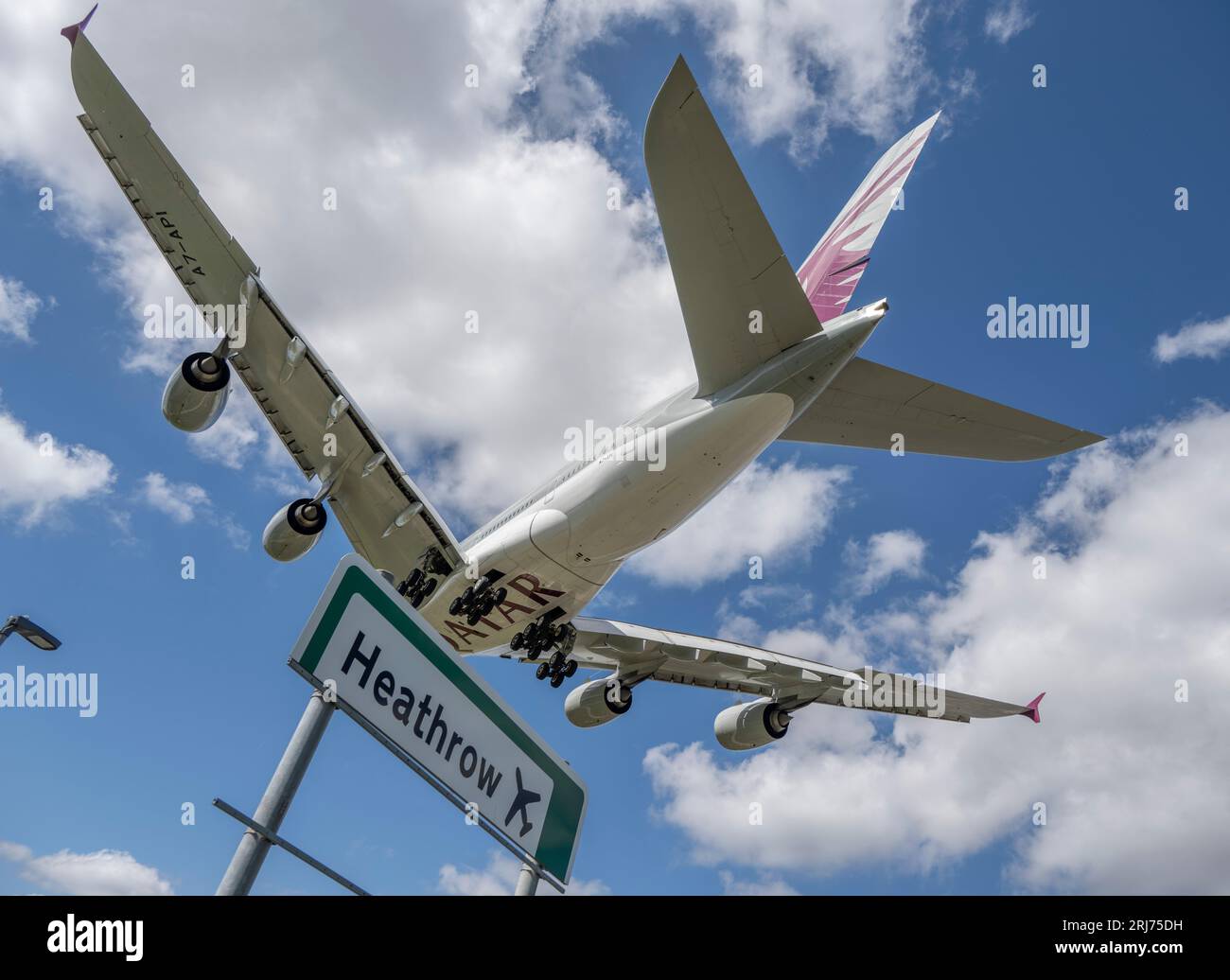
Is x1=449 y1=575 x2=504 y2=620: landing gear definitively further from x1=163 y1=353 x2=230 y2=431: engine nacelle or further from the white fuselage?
x1=163 y1=353 x2=230 y2=431: engine nacelle

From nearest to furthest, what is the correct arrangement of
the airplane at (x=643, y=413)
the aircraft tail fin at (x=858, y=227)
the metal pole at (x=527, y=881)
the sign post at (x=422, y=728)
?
the sign post at (x=422, y=728)
the metal pole at (x=527, y=881)
the airplane at (x=643, y=413)
the aircraft tail fin at (x=858, y=227)

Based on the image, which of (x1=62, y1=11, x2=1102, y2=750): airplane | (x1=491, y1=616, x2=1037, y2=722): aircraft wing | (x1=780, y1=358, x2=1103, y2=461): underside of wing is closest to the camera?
(x1=62, y1=11, x2=1102, y2=750): airplane

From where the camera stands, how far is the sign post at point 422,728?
100 inches

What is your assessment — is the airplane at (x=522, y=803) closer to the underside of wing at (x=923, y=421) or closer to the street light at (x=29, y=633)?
the street light at (x=29, y=633)

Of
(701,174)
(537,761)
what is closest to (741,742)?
(701,174)

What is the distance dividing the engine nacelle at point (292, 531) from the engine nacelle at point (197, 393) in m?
1.78

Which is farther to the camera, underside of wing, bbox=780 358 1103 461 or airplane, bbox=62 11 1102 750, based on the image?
underside of wing, bbox=780 358 1103 461

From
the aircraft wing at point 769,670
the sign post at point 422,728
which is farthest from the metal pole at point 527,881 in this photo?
the aircraft wing at point 769,670

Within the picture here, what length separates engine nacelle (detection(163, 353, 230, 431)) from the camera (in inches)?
560

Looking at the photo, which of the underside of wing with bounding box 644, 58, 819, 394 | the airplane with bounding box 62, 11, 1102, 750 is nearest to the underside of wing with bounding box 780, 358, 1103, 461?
the airplane with bounding box 62, 11, 1102, 750

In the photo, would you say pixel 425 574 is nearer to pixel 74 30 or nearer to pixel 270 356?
pixel 270 356

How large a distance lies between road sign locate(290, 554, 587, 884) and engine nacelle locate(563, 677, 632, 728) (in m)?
16.0
